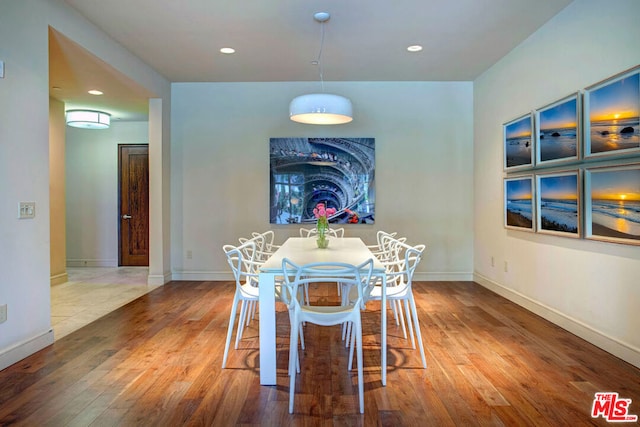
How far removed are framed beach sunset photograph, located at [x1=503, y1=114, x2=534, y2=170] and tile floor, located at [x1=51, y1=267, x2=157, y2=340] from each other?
176 inches

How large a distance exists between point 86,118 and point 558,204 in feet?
20.6

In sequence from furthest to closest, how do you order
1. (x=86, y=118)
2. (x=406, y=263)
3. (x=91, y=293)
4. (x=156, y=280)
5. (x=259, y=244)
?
(x=86, y=118) → (x=156, y=280) → (x=91, y=293) → (x=259, y=244) → (x=406, y=263)

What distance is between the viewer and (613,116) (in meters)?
2.91

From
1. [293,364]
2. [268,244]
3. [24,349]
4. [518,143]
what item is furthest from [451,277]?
[24,349]

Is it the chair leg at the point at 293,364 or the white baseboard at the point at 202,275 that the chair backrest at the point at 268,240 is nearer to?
the white baseboard at the point at 202,275

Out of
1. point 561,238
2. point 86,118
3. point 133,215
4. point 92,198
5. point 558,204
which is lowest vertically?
point 561,238

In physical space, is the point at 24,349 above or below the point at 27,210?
below

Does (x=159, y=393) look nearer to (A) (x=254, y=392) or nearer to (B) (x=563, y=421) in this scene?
(A) (x=254, y=392)

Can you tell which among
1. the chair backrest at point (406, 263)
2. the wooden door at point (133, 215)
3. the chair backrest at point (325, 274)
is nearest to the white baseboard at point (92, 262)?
the wooden door at point (133, 215)

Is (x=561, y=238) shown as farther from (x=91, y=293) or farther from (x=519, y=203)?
(x=91, y=293)

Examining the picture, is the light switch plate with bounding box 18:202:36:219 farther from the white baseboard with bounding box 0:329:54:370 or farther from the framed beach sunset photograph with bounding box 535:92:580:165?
the framed beach sunset photograph with bounding box 535:92:580:165

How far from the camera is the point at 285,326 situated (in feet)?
11.9

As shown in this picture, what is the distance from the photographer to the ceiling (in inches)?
136

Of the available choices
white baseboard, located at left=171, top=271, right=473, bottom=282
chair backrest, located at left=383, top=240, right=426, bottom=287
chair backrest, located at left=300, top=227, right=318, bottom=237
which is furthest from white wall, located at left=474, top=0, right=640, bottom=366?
chair backrest, located at left=300, top=227, right=318, bottom=237
